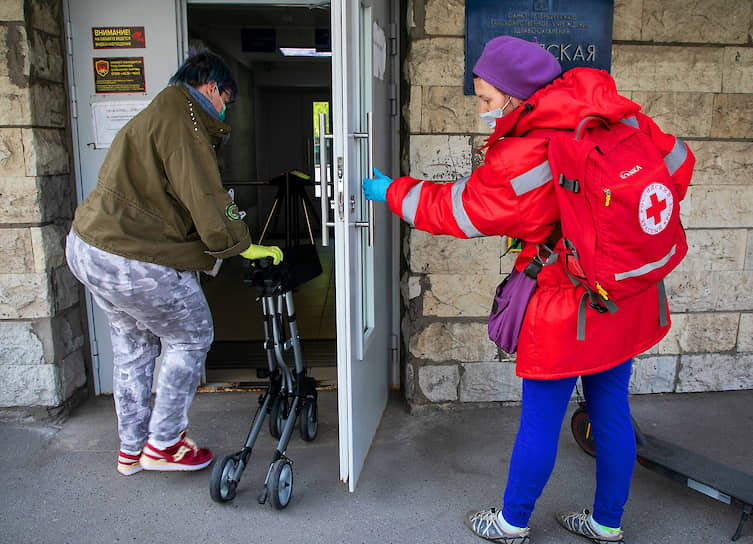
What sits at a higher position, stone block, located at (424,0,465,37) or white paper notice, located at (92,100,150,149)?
stone block, located at (424,0,465,37)

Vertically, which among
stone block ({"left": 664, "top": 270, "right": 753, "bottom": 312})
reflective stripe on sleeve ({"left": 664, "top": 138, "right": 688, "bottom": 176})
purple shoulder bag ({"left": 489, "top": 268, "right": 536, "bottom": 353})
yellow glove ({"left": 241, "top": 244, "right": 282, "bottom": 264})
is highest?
reflective stripe on sleeve ({"left": 664, "top": 138, "right": 688, "bottom": 176})

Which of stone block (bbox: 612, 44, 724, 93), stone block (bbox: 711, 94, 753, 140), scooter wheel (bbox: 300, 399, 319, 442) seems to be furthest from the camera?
stone block (bbox: 711, 94, 753, 140)

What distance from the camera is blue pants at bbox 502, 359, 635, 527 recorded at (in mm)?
2244

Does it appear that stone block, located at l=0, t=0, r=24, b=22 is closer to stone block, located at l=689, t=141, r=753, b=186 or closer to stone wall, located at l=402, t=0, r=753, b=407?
stone wall, located at l=402, t=0, r=753, b=407

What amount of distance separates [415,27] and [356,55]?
2.72 ft

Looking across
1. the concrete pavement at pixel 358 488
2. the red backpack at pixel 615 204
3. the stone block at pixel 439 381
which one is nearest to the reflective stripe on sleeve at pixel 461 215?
the red backpack at pixel 615 204

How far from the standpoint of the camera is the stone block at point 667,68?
135 inches

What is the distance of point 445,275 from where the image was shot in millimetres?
3529

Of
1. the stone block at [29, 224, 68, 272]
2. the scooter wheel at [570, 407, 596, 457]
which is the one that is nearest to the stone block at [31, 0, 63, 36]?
the stone block at [29, 224, 68, 272]

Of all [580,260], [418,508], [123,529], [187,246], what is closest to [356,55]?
[187,246]

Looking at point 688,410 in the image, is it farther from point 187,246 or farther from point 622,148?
point 187,246

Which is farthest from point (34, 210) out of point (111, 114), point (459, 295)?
point (459, 295)

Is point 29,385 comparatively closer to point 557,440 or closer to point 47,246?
point 47,246

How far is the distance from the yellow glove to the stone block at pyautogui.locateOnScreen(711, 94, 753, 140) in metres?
2.49
